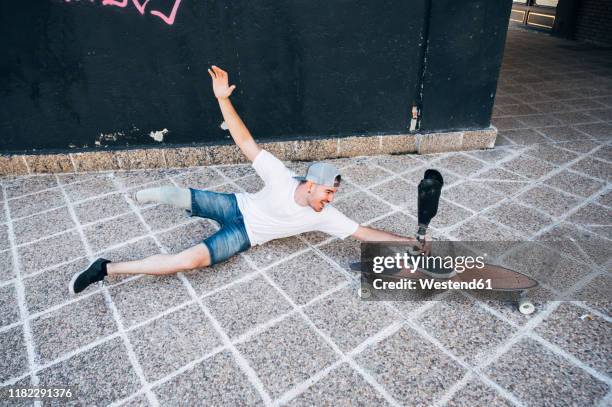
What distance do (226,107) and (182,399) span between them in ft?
7.78

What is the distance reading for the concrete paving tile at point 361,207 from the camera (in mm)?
4406

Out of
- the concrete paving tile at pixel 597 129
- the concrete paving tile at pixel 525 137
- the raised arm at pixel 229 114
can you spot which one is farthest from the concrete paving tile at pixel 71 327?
the concrete paving tile at pixel 597 129

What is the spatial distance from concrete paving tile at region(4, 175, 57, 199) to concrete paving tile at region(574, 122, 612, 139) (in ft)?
25.0

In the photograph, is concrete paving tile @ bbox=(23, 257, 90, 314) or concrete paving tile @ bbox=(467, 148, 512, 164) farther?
concrete paving tile @ bbox=(467, 148, 512, 164)

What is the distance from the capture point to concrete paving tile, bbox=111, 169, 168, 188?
5.18 metres

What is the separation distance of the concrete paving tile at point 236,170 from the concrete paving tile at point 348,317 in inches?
98.4

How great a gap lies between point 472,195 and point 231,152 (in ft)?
10.2

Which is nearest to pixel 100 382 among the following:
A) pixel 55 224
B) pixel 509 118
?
pixel 55 224

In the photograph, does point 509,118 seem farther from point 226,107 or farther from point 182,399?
point 182,399

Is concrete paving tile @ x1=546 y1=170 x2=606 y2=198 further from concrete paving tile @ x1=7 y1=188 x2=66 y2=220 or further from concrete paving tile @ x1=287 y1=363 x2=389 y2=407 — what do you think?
concrete paving tile @ x1=7 y1=188 x2=66 y2=220

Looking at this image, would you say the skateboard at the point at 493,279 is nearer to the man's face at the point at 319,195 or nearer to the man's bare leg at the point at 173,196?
the man's face at the point at 319,195

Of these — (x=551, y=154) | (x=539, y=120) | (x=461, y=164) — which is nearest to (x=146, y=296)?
(x=461, y=164)

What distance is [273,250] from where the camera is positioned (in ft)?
12.8

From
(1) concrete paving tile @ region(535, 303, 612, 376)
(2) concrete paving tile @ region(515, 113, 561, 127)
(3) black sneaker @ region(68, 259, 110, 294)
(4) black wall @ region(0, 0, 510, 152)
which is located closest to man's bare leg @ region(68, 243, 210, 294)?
(3) black sneaker @ region(68, 259, 110, 294)
